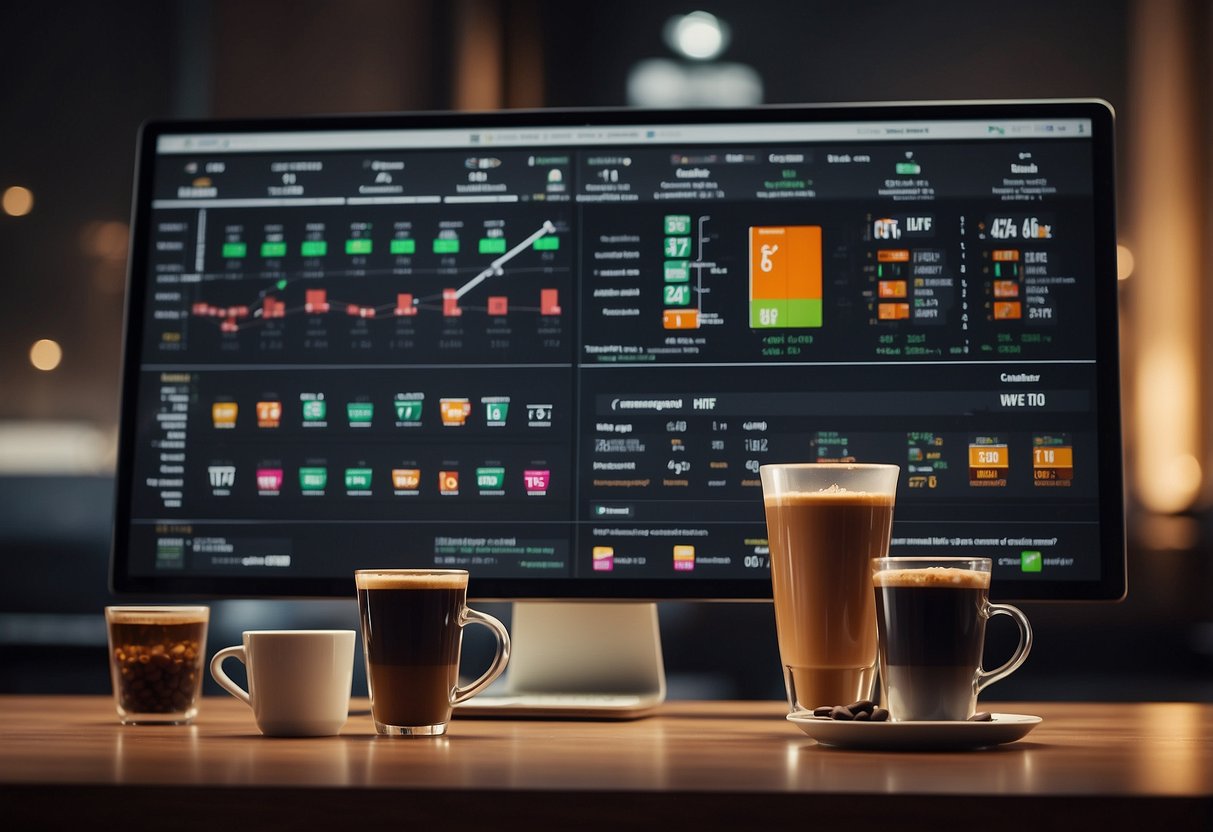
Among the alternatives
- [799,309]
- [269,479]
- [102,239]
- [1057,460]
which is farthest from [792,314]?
[102,239]

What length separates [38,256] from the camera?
9.59ft

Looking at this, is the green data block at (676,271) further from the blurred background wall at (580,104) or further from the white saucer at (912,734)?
the blurred background wall at (580,104)

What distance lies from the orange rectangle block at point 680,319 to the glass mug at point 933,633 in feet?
1.07

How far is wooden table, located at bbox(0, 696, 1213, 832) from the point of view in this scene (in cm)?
60

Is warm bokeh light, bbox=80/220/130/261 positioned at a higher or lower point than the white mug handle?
higher

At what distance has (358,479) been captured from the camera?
1118mm

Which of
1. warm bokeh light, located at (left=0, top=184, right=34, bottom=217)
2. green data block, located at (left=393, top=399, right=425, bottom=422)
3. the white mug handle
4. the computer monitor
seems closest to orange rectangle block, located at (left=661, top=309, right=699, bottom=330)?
the computer monitor

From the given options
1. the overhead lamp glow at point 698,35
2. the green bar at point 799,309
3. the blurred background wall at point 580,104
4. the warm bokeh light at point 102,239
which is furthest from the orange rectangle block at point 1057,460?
the warm bokeh light at point 102,239

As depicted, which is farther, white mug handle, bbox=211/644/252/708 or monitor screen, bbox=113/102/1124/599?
monitor screen, bbox=113/102/1124/599

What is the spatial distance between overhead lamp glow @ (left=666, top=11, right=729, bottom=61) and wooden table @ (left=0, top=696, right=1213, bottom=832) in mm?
2502

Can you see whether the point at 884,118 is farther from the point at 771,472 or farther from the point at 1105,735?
the point at 1105,735

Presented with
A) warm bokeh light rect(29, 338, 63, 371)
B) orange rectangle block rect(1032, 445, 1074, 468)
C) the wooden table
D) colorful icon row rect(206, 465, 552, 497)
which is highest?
warm bokeh light rect(29, 338, 63, 371)

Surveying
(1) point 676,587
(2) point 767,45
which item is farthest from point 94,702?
(2) point 767,45

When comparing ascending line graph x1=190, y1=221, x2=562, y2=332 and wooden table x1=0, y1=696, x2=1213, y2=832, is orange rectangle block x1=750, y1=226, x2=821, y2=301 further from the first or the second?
wooden table x1=0, y1=696, x2=1213, y2=832
